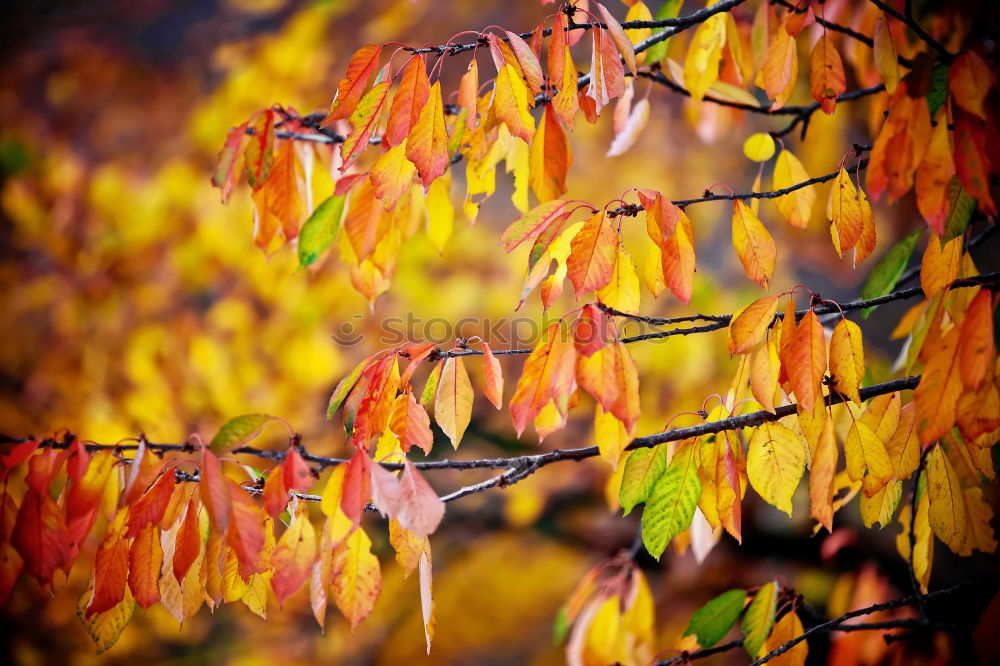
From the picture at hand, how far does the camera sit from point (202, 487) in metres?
0.81

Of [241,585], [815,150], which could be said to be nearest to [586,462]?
[815,150]

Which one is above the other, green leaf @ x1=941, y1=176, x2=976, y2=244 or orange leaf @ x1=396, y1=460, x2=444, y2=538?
green leaf @ x1=941, y1=176, x2=976, y2=244

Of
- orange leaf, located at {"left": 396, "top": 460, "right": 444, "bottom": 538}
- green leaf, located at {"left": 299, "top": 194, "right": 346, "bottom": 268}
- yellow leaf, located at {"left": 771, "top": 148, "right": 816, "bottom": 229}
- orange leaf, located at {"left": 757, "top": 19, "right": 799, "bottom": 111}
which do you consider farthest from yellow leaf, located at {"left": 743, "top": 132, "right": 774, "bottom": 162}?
orange leaf, located at {"left": 396, "top": 460, "right": 444, "bottom": 538}

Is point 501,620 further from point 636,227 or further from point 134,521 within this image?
point 134,521

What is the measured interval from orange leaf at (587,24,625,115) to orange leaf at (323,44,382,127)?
32cm

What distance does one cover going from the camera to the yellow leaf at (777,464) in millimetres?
933

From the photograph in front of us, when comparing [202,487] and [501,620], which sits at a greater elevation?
[202,487]

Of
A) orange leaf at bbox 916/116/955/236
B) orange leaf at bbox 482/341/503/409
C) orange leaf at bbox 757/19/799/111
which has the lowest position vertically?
orange leaf at bbox 482/341/503/409

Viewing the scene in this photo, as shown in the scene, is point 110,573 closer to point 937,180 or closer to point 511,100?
point 511,100

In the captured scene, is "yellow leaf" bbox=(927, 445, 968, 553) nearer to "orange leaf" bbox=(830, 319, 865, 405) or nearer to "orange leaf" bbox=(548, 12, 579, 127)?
"orange leaf" bbox=(830, 319, 865, 405)

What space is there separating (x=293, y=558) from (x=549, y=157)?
0.68 m

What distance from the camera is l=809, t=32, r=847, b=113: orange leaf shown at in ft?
3.50

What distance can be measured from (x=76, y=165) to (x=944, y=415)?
3764 millimetres

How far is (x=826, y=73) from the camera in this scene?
108cm
